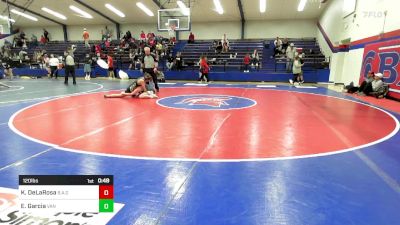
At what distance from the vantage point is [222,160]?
409 centimetres

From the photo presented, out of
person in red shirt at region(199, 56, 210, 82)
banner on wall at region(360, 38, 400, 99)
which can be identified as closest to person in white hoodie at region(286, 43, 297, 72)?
person in red shirt at region(199, 56, 210, 82)

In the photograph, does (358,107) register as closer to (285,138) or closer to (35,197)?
(285,138)

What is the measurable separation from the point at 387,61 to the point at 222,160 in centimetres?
1069

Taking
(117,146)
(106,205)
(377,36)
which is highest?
(377,36)

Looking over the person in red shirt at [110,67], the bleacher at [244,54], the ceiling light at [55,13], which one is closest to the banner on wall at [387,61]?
the bleacher at [244,54]

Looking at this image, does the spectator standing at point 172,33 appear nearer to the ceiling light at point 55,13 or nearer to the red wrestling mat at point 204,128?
the ceiling light at point 55,13

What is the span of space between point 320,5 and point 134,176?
23.4 metres

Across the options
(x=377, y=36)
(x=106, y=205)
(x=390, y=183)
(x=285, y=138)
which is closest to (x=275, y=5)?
(x=377, y=36)

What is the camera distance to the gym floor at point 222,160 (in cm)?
277

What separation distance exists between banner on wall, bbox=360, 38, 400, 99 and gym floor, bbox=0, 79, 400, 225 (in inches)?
163

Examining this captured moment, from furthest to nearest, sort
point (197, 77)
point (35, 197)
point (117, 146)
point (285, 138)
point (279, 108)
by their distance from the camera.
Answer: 1. point (197, 77)
2. point (279, 108)
3. point (285, 138)
4. point (117, 146)
5. point (35, 197)

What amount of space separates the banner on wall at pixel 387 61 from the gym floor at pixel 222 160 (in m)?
4.14

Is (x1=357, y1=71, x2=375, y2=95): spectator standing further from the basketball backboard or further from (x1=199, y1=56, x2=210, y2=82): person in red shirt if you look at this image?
the basketball backboard

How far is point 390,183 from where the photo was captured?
11.1ft
